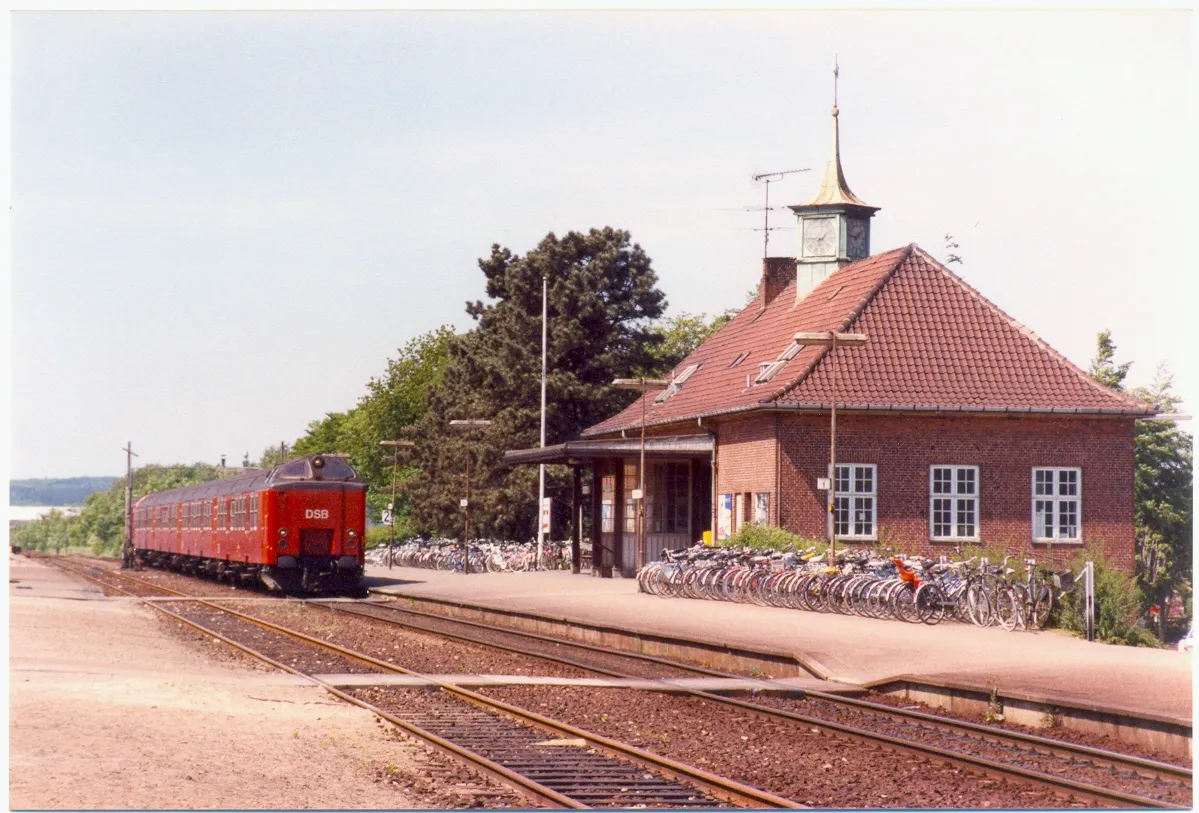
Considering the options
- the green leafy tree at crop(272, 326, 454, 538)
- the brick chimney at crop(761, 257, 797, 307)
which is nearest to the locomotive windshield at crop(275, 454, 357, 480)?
the brick chimney at crop(761, 257, 797, 307)

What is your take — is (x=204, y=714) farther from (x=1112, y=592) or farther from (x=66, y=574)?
(x=66, y=574)

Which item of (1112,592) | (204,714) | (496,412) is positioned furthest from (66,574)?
(204,714)

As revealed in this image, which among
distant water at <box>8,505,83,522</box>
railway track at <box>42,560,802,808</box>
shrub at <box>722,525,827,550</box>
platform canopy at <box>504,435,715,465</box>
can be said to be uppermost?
platform canopy at <box>504,435,715,465</box>

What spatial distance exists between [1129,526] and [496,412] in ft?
102

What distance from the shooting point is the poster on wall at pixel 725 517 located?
3891 cm

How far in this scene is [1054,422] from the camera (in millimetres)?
37188

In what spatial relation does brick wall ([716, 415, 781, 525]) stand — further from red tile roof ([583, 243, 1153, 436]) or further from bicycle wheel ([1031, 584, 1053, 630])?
bicycle wheel ([1031, 584, 1053, 630])

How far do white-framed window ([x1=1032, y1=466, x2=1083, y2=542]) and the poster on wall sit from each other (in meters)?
6.85

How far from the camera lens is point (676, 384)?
47375 mm

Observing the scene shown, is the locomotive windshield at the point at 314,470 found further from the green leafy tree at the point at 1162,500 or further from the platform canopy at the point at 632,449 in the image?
the green leafy tree at the point at 1162,500

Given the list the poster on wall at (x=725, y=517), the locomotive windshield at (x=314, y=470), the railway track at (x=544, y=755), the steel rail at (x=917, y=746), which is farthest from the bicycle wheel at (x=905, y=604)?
the locomotive windshield at (x=314, y=470)

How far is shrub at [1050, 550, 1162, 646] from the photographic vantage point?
2322 centimetres

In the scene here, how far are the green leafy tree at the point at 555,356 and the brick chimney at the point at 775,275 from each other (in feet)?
43.0

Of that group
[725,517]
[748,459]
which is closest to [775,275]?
[725,517]
